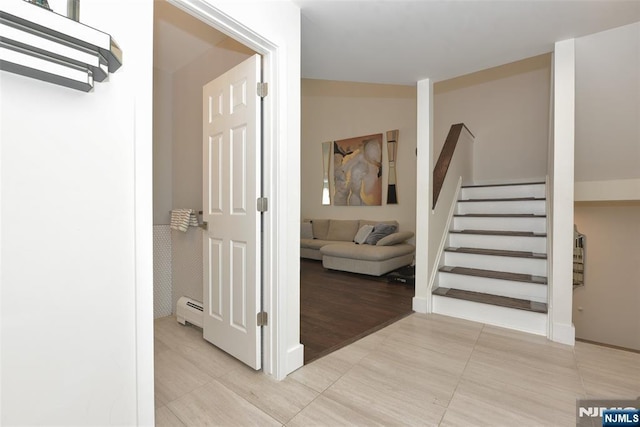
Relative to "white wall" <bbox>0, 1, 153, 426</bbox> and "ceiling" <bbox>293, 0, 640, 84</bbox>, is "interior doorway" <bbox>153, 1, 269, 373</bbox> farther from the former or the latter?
"white wall" <bbox>0, 1, 153, 426</bbox>

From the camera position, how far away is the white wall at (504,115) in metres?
4.34

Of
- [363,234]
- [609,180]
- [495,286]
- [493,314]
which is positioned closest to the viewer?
[493,314]

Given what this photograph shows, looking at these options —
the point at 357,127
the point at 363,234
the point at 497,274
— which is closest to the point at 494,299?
the point at 497,274

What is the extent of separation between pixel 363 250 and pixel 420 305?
1641mm

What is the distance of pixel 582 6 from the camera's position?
1.82 m

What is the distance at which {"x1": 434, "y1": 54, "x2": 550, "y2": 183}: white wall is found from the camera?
171 inches

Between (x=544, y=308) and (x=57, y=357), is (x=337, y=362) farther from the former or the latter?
(x=544, y=308)

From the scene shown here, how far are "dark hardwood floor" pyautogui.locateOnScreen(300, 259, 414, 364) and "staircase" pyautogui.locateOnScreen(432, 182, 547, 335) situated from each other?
0.58 meters

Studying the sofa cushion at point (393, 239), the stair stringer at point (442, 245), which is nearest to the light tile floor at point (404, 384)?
the stair stringer at point (442, 245)

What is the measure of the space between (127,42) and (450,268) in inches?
129

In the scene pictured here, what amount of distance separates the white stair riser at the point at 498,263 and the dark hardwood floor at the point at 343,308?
69 cm

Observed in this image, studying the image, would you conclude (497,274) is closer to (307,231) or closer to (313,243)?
(313,243)

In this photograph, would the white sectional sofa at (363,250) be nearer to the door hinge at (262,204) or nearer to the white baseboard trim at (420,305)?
the white baseboard trim at (420,305)

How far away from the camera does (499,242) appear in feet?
10.4
